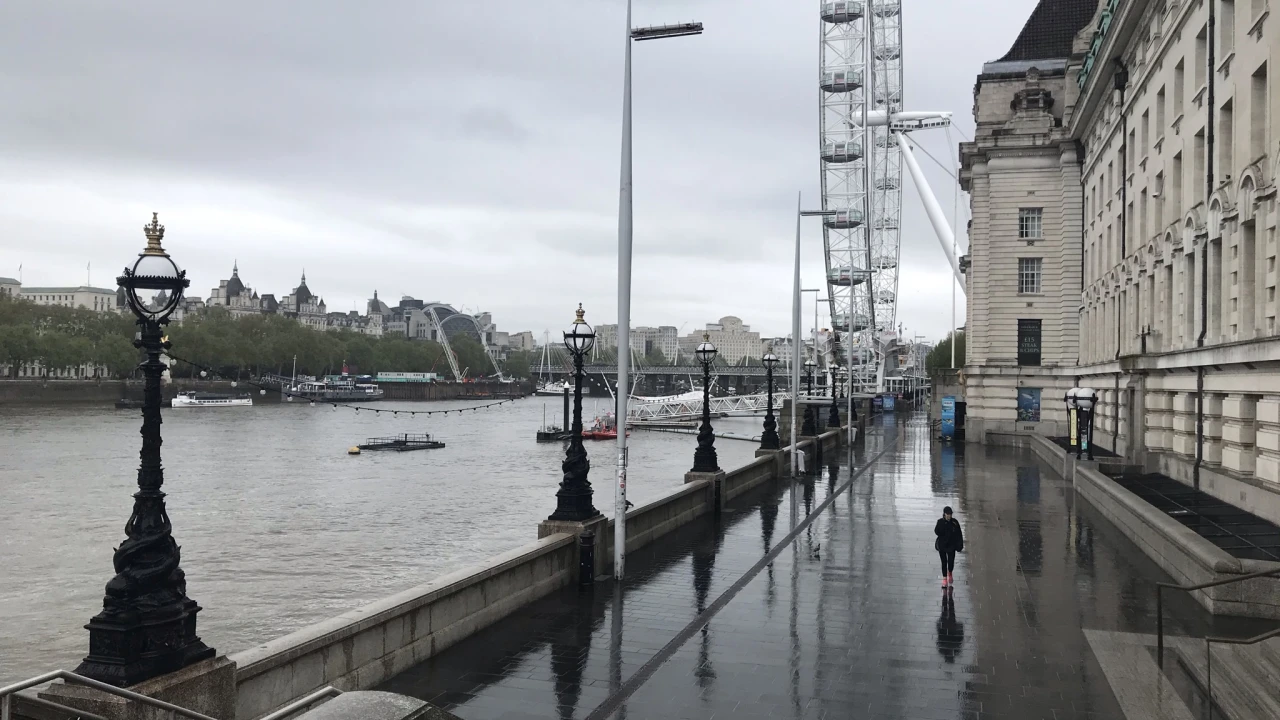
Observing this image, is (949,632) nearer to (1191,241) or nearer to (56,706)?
(56,706)

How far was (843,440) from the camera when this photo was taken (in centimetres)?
5191

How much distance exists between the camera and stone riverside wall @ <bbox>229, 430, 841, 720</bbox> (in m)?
9.05

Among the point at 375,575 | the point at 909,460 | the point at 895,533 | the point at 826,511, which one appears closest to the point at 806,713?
the point at 895,533

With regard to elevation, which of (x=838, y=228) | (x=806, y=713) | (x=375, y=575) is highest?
(x=838, y=228)

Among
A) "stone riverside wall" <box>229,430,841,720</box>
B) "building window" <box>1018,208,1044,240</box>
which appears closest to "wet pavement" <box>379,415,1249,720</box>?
"stone riverside wall" <box>229,430,841,720</box>

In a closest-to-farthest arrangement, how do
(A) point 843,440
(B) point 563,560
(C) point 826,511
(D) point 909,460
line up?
(B) point 563,560 → (C) point 826,511 → (D) point 909,460 → (A) point 843,440

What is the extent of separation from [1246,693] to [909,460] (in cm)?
3129

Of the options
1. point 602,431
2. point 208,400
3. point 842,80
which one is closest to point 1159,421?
point 842,80

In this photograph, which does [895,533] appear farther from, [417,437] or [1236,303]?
[417,437]

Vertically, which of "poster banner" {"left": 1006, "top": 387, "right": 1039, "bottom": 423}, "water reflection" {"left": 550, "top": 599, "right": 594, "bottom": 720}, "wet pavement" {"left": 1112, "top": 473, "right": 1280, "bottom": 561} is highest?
"poster banner" {"left": 1006, "top": 387, "right": 1039, "bottom": 423}

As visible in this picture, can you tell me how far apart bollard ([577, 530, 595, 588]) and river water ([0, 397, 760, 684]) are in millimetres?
9708

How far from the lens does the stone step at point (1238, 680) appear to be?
31.1 feet

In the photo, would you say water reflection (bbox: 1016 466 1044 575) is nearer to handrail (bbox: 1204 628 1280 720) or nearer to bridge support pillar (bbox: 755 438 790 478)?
handrail (bbox: 1204 628 1280 720)

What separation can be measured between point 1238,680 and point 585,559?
27.8ft
